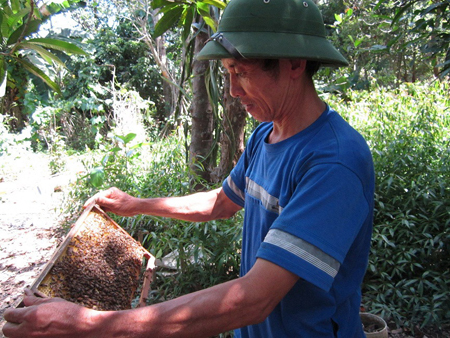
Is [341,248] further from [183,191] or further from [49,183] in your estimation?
[49,183]

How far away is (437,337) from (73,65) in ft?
35.9

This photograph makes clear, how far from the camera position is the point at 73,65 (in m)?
11.3

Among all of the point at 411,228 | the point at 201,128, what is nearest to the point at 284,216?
the point at 411,228

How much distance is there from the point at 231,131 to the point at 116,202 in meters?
1.39

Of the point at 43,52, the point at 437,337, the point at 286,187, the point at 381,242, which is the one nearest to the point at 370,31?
the point at 381,242

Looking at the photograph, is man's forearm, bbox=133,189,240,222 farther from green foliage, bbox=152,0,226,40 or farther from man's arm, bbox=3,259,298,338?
green foliage, bbox=152,0,226,40

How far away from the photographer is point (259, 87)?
1189mm

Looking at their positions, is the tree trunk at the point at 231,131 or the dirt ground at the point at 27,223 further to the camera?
the dirt ground at the point at 27,223

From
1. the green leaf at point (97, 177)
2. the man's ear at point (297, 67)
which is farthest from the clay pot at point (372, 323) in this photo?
the green leaf at point (97, 177)

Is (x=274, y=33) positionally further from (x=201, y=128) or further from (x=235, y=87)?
(x=201, y=128)

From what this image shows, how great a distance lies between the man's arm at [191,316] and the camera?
3.08 feet

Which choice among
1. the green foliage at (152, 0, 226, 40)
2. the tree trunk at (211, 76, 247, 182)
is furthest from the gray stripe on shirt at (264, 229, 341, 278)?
the tree trunk at (211, 76, 247, 182)

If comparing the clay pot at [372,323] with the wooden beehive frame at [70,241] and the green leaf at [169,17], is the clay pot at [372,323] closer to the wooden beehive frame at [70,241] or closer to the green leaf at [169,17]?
the wooden beehive frame at [70,241]

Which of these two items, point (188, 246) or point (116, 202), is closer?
point (116, 202)
